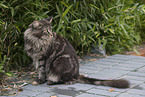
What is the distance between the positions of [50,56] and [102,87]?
99cm

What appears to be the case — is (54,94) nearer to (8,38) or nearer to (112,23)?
(8,38)

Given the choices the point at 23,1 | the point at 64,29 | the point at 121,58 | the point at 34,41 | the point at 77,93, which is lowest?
the point at 77,93

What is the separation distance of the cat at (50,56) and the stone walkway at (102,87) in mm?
125

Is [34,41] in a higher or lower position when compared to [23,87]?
higher

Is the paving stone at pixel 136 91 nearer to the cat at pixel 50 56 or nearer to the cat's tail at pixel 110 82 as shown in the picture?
the cat's tail at pixel 110 82

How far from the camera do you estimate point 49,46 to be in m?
3.93

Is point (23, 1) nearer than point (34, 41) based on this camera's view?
No

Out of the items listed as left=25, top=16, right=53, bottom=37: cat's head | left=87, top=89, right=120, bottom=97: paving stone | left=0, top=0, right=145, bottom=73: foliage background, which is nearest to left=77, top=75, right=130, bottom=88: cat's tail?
left=87, top=89, right=120, bottom=97: paving stone

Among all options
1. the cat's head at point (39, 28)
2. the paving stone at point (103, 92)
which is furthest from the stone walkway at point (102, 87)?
the cat's head at point (39, 28)

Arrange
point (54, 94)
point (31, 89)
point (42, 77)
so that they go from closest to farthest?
1. point (54, 94)
2. point (31, 89)
3. point (42, 77)

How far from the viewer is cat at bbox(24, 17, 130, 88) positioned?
382 centimetres

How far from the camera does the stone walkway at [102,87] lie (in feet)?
11.2

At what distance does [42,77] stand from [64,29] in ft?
6.07

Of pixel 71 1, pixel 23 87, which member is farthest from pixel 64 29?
pixel 23 87
